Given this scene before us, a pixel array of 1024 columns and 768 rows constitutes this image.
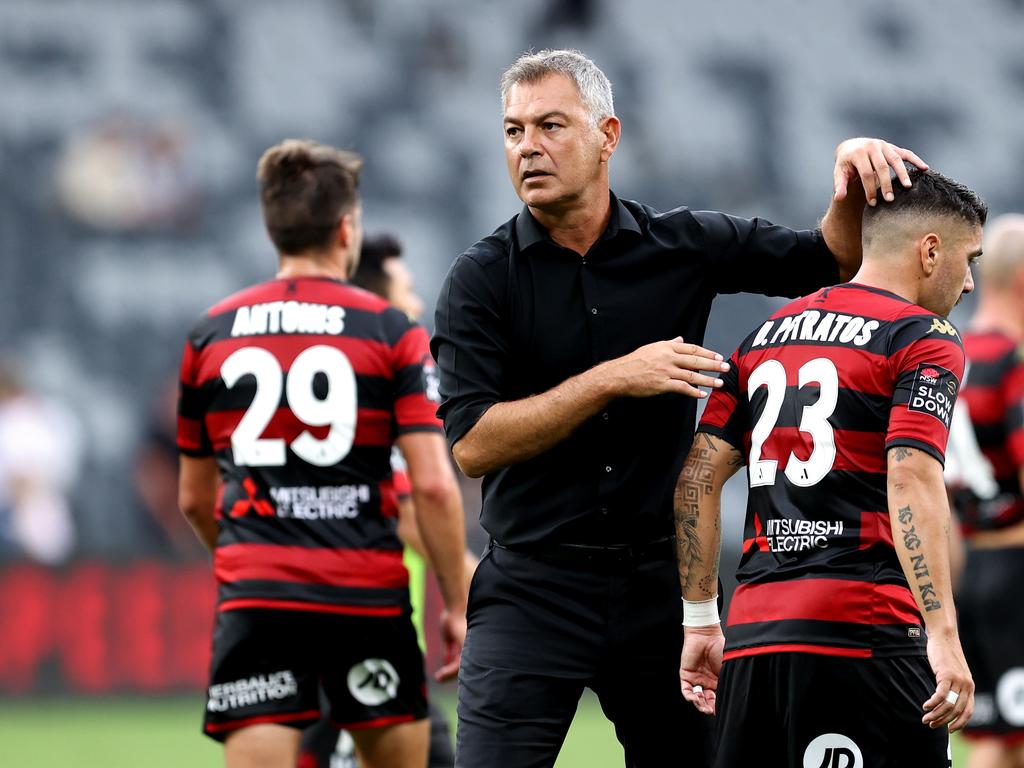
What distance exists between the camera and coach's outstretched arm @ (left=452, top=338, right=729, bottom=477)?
400cm

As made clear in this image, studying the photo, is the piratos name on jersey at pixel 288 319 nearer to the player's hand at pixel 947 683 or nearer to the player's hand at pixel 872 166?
the player's hand at pixel 872 166

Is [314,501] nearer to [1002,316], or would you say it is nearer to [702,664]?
[702,664]

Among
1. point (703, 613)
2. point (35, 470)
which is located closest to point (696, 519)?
point (703, 613)

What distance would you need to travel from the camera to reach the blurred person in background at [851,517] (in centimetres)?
384

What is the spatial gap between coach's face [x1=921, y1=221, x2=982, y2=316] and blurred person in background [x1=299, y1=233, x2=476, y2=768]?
6.73 ft

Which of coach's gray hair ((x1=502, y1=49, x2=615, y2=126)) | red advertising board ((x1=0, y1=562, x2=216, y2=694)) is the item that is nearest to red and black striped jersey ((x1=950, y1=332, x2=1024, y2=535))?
coach's gray hair ((x1=502, y1=49, x2=615, y2=126))

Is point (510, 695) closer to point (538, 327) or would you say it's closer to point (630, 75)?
point (538, 327)

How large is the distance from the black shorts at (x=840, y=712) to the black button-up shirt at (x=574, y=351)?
0.57 m

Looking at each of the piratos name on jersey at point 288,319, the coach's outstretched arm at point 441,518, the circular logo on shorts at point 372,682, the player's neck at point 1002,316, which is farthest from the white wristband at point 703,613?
the player's neck at point 1002,316

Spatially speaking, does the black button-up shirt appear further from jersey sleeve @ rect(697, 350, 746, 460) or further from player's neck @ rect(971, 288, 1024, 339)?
player's neck @ rect(971, 288, 1024, 339)

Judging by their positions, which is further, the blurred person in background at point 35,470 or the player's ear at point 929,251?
the blurred person in background at point 35,470

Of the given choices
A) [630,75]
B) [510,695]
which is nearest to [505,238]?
[510,695]

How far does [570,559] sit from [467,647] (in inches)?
15.0

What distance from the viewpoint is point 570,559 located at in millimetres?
4355
